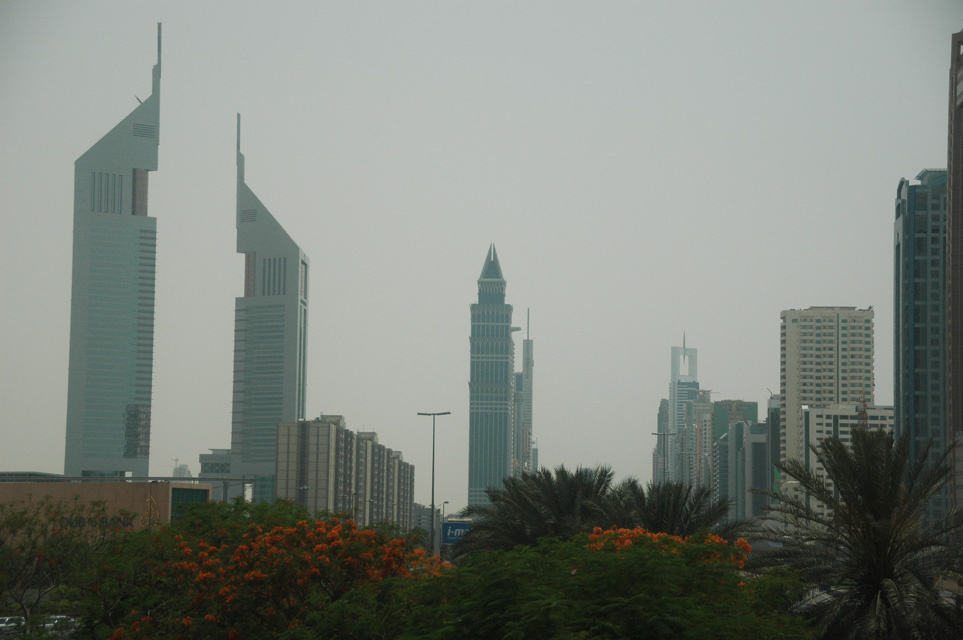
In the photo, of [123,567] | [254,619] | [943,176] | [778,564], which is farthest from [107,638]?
[943,176]

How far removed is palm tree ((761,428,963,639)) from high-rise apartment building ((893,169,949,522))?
119 meters

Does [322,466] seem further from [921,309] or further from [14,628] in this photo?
[14,628]

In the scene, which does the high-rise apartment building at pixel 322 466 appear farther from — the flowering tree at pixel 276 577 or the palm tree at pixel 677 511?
the flowering tree at pixel 276 577

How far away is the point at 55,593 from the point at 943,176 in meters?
139

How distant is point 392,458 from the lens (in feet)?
616

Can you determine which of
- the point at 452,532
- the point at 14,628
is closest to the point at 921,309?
the point at 452,532

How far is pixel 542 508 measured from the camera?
123ft

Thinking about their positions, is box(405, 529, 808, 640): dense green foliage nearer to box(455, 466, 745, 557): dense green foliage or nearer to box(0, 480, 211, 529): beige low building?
box(455, 466, 745, 557): dense green foliage

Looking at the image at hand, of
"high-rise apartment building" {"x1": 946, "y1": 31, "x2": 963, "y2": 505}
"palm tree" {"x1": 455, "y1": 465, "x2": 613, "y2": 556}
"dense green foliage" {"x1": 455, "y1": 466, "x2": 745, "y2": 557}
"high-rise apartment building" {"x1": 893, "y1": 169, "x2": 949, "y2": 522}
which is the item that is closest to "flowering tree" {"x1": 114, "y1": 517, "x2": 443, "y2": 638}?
"dense green foliage" {"x1": 455, "y1": 466, "x2": 745, "y2": 557}

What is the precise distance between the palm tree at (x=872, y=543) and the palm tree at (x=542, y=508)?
1365 centimetres

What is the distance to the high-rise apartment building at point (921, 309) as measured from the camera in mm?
136875

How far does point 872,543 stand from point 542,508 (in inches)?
644

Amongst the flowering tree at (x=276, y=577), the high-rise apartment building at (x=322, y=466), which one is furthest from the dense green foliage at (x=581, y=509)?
the high-rise apartment building at (x=322, y=466)

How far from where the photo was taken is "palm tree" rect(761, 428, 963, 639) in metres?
21.3
